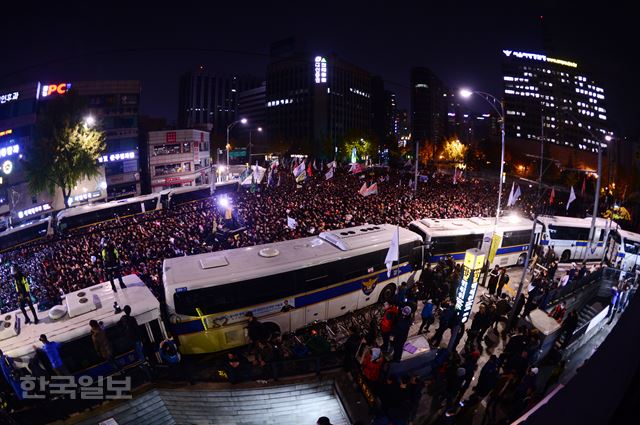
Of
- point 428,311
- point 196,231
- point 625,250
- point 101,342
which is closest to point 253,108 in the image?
point 196,231

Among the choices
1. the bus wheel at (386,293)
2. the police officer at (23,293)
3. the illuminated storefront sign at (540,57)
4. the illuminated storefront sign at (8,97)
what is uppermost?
the illuminated storefront sign at (540,57)

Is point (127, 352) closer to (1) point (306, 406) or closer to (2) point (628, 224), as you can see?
(1) point (306, 406)

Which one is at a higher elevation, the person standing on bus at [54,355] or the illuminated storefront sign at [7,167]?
the illuminated storefront sign at [7,167]

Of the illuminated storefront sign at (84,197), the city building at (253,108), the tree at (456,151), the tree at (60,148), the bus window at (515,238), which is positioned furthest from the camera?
the city building at (253,108)

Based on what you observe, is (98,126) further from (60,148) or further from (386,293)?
(386,293)

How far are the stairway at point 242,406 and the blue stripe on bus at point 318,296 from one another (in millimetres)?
1756

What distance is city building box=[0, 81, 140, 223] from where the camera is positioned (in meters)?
30.5

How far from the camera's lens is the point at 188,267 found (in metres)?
11.0

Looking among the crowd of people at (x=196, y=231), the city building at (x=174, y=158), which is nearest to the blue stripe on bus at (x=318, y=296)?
the crowd of people at (x=196, y=231)

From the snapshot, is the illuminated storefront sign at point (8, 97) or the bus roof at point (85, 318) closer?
the bus roof at point (85, 318)

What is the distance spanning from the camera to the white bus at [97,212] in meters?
25.7

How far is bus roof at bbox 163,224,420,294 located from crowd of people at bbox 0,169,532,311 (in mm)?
3201

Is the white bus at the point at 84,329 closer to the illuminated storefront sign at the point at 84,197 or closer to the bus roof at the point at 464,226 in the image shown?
the bus roof at the point at 464,226

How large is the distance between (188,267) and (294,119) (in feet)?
357
